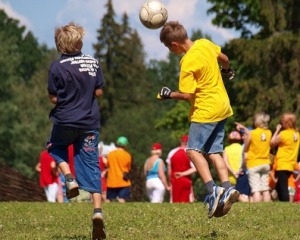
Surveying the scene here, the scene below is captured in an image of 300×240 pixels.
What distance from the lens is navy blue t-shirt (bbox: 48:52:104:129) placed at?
7.45 meters

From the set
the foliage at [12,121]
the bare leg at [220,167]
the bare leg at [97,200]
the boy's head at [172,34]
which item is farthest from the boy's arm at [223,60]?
the foliage at [12,121]

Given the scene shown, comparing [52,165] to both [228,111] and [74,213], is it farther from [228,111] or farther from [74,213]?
[228,111]

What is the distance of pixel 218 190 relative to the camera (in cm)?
752

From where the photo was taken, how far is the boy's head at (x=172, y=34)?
796 centimetres

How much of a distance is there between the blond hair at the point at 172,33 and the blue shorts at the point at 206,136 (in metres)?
0.90

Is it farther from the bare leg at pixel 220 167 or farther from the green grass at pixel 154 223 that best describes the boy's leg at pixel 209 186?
the green grass at pixel 154 223

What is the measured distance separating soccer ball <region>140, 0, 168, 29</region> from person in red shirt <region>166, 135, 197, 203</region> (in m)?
6.62

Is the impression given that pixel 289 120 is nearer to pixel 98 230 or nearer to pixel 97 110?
pixel 97 110

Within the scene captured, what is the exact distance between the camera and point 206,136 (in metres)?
7.87

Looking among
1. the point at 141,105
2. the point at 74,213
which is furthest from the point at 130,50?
the point at 74,213

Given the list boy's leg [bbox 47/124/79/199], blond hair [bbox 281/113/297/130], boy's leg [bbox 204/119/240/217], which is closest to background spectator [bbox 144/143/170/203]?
blond hair [bbox 281/113/297/130]

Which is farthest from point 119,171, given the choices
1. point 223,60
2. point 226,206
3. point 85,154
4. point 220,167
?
point 226,206

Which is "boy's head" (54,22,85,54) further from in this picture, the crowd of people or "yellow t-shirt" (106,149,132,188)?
"yellow t-shirt" (106,149,132,188)

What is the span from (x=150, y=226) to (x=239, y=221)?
3.66 ft
